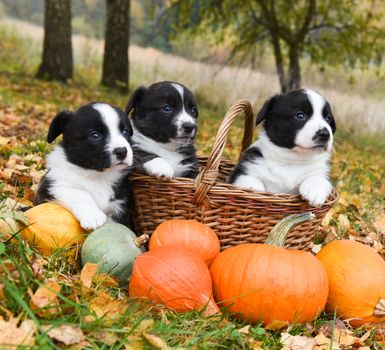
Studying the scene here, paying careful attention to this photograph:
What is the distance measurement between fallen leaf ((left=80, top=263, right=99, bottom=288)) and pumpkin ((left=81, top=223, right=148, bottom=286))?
0.42ft

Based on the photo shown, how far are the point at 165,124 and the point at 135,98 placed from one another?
1.11 ft

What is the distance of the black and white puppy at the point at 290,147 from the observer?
3.41 meters

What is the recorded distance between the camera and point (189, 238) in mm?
3045

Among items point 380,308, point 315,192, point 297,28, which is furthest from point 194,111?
point 297,28

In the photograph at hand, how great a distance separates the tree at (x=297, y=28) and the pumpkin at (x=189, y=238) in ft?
39.1

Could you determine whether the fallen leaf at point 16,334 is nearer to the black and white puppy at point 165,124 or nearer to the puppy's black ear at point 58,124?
the puppy's black ear at point 58,124

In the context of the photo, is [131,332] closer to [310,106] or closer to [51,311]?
[51,311]

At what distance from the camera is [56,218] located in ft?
10.0

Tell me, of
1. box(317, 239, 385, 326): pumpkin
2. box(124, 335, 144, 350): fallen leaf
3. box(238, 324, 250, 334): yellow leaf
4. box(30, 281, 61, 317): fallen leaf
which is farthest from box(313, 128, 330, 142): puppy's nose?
box(30, 281, 61, 317): fallen leaf

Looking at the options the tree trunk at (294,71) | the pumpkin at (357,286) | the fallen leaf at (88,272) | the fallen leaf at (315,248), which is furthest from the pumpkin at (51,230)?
the tree trunk at (294,71)

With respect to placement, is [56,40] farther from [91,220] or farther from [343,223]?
[91,220]

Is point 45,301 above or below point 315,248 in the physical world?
above

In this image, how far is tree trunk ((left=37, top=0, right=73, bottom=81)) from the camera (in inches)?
462

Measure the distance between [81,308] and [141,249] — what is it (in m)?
1.01
